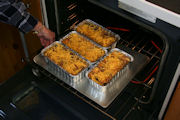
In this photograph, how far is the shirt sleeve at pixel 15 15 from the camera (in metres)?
1.18

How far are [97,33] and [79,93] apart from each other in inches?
14.3

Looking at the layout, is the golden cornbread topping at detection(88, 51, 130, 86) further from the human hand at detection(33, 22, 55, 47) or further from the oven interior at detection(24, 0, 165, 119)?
the human hand at detection(33, 22, 55, 47)

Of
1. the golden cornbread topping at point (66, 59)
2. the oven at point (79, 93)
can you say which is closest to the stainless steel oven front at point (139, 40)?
the oven at point (79, 93)

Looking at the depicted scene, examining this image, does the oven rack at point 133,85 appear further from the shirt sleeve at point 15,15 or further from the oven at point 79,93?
the shirt sleeve at point 15,15

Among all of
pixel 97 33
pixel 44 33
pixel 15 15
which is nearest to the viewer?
pixel 15 15

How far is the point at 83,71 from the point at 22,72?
397 millimetres

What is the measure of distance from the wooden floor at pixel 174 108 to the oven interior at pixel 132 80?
0.09 m

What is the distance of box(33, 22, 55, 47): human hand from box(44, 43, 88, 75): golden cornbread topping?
0.05 meters

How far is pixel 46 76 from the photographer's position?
4.70 feet

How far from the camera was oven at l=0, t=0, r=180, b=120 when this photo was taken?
49.9 inches

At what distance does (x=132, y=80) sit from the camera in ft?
4.51

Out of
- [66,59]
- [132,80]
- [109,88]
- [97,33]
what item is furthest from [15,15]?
[132,80]

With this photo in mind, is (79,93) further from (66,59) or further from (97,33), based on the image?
(97,33)

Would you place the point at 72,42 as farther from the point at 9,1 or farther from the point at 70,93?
the point at 9,1
